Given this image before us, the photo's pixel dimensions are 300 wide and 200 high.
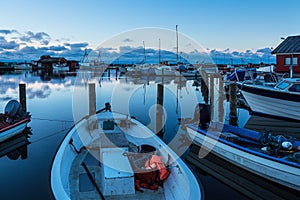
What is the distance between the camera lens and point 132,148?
28.7 ft

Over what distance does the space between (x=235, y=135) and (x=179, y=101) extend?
1402 cm

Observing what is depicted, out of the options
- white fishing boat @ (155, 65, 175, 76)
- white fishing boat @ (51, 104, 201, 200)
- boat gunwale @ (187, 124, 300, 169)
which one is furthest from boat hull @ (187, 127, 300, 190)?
white fishing boat @ (155, 65, 175, 76)

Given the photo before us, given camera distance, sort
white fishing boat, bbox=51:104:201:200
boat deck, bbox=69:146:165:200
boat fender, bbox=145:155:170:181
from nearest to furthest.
Result: white fishing boat, bbox=51:104:201:200, boat deck, bbox=69:146:165:200, boat fender, bbox=145:155:170:181

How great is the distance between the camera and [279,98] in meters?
15.3

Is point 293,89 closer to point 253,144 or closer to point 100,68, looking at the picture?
point 253,144

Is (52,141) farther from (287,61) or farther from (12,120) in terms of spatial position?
(287,61)

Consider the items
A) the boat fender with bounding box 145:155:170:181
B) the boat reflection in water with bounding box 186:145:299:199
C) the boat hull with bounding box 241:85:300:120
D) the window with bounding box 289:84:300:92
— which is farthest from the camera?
the boat hull with bounding box 241:85:300:120

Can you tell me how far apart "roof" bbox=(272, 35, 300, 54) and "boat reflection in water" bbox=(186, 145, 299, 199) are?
21176mm

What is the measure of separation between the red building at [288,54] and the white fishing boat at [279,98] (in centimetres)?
1186

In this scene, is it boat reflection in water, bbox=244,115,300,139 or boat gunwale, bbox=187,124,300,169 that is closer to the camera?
boat gunwale, bbox=187,124,300,169

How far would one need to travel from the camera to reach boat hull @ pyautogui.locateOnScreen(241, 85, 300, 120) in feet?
48.9

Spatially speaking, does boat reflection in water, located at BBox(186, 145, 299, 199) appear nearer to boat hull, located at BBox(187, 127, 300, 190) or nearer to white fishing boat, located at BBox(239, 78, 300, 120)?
boat hull, located at BBox(187, 127, 300, 190)

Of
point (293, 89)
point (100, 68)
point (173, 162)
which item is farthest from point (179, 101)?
point (100, 68)

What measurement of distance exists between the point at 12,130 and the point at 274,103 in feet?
44.3
